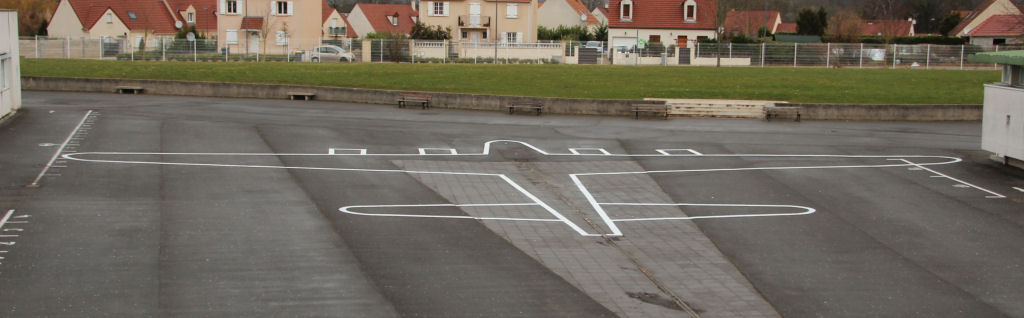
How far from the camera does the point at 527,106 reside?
1399 inches

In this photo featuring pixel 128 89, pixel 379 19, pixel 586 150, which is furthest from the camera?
pixel 379 19

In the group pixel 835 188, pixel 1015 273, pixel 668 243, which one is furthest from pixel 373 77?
pixel 1015 273

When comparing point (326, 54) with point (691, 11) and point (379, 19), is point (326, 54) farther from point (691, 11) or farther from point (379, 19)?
point (379, 19)

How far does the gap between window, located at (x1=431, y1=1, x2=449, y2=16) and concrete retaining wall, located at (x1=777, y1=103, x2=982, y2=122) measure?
46685 millimetres

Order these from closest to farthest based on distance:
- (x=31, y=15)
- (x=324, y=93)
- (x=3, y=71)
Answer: (x=3, y=71)
(x=324, y=93)
(x=31, y=15)

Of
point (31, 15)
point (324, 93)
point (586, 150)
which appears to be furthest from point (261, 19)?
point (586, 150)

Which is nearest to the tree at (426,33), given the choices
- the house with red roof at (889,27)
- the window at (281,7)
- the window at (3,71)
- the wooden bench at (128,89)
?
the window at (281,7)

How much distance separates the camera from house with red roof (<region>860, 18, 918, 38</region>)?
85.6 metres

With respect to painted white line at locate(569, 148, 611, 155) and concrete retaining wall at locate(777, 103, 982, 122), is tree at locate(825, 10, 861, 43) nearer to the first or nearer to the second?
concrete retaining wall at locate(777, 103, 982, 122)

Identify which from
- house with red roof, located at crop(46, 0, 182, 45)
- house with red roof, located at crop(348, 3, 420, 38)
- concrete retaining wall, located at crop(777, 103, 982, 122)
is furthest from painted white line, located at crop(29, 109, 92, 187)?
house with red roof, located at crop(348, 3, 420, 38)

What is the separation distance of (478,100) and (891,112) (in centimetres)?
1468

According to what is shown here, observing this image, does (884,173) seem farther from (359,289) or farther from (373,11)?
(373,11)

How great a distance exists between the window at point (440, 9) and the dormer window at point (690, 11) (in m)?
18.4

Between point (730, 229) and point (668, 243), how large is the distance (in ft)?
5.65
